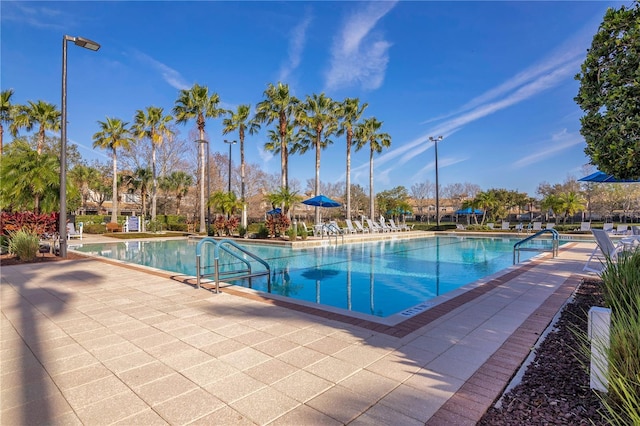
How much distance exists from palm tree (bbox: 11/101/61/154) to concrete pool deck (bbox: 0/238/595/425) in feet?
88.7

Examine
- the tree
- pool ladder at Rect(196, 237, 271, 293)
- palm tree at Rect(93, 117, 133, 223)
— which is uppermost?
palm tree at Rect(93, 117, 133, 223)

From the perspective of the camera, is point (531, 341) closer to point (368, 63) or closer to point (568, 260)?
point (568, 260)

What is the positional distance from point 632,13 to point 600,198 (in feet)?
164

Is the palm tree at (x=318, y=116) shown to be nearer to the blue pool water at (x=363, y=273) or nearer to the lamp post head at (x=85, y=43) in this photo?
the blue pool water at (x=363, y=273)

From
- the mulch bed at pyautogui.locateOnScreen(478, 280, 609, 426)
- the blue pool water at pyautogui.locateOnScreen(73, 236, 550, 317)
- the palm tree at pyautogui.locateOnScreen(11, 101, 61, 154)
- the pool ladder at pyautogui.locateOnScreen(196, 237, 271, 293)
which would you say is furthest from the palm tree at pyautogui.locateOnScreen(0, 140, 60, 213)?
the palm tree at pyautogui.locateOnScreen(11, 101, 61, 154)

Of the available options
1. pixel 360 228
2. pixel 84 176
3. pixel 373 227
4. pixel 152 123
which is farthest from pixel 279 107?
pixel 84 176

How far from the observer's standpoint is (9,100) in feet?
83.0

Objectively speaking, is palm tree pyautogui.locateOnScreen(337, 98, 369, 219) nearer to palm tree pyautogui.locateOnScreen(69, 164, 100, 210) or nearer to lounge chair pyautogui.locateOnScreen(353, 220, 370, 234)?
lounge chair pyautogui.locateOnScreen(353, 220, 370, 234)

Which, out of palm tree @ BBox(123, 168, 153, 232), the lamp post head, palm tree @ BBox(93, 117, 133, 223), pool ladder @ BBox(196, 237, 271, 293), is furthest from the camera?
palm tree @ BBox(123, 168, 153, 232)

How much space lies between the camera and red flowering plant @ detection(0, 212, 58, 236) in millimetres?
11312

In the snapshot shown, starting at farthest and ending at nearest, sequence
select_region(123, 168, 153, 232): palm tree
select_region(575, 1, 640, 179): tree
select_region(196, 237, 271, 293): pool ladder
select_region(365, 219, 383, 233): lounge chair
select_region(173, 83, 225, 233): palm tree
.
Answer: select_region(123, 168, 153, 232): palm tree → select_region(173, 83, 225, 233): palm tree → select_region(365, 219, 383, 233): lounge chair → select_region(196, 237, 271, 293): pool ladder → select_region(575, 1, 640, 179): tree

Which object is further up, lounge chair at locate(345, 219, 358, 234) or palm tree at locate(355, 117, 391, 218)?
palm tree at locate(355, 117, 391, 218)

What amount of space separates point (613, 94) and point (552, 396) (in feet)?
9.76

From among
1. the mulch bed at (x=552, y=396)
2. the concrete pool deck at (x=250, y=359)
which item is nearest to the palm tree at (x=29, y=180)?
the concrete pool deck at (x=250, y=359)
